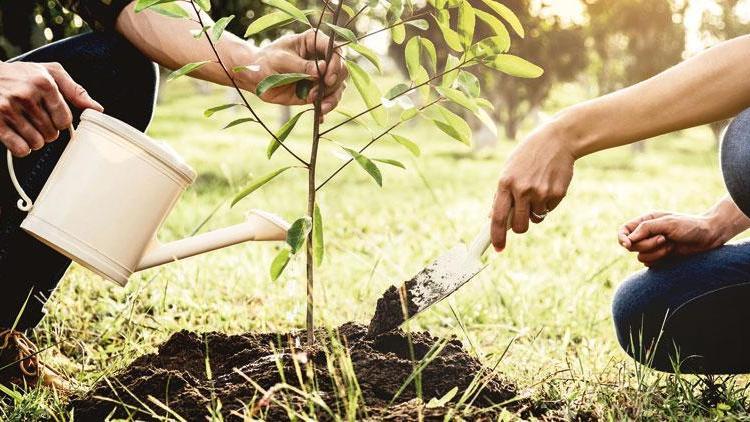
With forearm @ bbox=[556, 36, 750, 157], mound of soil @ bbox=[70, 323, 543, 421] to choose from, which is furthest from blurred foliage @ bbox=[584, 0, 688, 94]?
Result: mound of soil @ bbox=[70, 323, 543, 421]

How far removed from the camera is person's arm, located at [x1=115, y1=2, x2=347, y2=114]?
1.78 m

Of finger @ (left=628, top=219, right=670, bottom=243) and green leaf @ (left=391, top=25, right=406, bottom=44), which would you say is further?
finger @ (left=628, top=219, right=670, bottom=243)

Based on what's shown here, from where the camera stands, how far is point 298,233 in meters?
1.50

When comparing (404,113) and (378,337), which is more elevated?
(404,113)

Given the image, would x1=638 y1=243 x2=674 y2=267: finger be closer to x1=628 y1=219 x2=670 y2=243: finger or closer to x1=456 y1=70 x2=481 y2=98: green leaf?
x1=628 y1=219 x2=670 y2=243: finger

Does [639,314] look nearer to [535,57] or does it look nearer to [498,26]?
[498,26]

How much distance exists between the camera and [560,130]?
1579 millimetres

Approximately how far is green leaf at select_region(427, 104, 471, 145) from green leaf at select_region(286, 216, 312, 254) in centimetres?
36

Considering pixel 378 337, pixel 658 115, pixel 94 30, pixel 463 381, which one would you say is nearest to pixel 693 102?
pixel 658 115

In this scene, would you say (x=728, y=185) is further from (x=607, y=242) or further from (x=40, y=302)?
(x=607, y=242)

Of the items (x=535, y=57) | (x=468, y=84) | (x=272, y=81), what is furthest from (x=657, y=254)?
(x=535, y=57)

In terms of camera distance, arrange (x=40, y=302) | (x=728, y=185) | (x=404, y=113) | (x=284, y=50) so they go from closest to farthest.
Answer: (x=404, y=113)
(x=728, y=185)
(x=284, y=50)
(x=40, y=302)

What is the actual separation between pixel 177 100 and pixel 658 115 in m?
39.0

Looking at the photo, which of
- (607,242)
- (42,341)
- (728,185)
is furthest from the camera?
(607,242)
